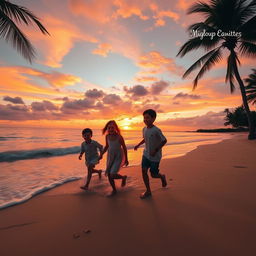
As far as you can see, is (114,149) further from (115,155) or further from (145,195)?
(145,195)

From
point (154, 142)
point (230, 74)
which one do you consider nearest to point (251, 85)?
point (230, 74)

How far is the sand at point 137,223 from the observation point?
159 cm

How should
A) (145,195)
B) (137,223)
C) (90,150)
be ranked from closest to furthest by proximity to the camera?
(137,223) → (145,195) → (90,150)

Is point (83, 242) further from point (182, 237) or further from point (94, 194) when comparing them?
point (94, 194)

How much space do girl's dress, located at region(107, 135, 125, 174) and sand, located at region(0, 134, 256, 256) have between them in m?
0.56

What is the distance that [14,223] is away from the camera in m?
2.16

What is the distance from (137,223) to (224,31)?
52.3ft

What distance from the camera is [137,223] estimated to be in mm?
2008

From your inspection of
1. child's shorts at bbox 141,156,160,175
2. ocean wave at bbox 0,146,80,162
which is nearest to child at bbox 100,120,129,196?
child's shorts at bbox 141,156,160,175

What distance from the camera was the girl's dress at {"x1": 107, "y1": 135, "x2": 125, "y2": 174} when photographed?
325cm

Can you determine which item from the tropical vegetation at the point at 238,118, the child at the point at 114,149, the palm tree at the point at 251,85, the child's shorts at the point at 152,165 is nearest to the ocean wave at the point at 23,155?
the child at the point at 114,149

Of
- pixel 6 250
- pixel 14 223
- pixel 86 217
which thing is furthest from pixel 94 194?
pixel 6 250

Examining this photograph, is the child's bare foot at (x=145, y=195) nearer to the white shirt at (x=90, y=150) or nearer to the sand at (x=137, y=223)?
the sand at (x=137, y=223)

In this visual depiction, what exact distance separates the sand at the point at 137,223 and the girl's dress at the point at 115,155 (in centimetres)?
56
